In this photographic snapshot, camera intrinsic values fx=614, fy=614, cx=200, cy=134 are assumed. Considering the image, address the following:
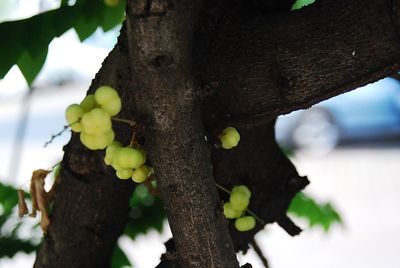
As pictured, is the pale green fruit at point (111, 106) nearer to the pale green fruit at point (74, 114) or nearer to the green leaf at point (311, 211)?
the pale green fruit at point (74, 114)

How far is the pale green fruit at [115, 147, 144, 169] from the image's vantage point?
0.72 meters

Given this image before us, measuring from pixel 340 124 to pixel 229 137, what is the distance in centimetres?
605

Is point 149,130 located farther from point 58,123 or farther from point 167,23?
point 58,123

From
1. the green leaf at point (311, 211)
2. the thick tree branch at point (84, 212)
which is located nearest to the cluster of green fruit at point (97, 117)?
the thick tree branch at point (84, 212)

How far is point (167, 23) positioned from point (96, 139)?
150 millimetres

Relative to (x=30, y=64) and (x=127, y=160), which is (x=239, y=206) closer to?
(x=127, y=160)

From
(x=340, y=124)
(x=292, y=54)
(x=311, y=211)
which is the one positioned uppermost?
(x=340, y=124)

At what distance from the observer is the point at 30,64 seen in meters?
1.03

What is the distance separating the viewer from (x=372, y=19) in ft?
2.53

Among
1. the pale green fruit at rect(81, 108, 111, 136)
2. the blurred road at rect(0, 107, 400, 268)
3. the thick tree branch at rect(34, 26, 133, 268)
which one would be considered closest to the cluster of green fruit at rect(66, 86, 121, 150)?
the pale green fruit at rect(81, 108, 111, 136)

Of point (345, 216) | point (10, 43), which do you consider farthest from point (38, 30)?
point (345, 216)

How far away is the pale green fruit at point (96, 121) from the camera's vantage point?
649 mm

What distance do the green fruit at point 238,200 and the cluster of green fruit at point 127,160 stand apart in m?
0.18

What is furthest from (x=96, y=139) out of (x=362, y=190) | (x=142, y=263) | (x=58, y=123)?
(x=58, y=123)
